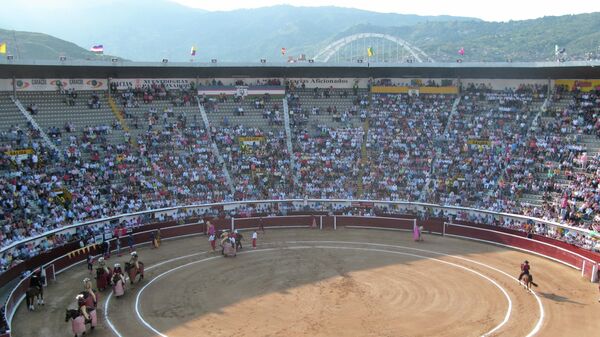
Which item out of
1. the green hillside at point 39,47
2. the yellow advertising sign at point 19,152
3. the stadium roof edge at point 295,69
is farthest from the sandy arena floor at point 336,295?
the green hillside at point 39,47

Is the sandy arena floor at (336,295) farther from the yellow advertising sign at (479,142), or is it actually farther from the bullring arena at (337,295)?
the yellow advertising sign at (479,142)

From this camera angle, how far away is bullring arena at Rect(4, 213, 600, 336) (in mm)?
21578

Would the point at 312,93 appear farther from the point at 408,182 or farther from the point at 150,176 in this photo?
the point at 150,176

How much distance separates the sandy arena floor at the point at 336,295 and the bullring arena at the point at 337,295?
5 cm

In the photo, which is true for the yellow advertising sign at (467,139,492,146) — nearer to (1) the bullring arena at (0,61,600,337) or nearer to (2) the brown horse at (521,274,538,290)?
(1) the bullring arena at (0,61,600,337)

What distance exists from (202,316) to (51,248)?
1237 centimetres

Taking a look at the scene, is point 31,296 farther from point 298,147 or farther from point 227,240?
point 298,147

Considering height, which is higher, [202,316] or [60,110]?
[60,110]

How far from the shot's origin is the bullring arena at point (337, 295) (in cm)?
2158

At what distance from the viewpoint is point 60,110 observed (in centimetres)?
4441

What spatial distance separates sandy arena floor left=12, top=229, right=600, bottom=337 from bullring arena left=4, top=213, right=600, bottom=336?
0.05 metres

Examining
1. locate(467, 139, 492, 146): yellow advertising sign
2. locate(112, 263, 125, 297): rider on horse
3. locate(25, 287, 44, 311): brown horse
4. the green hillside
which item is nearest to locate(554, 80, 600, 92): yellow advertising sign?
locate(467, 139, 492, 146): yellow advertising sign

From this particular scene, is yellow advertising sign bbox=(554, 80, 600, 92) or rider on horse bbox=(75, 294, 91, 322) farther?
yellow advertising sign bbox=(554, 80, 600, 92)

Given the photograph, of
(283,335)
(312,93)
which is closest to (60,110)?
(312,93)
